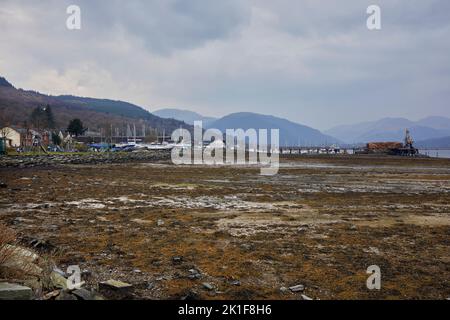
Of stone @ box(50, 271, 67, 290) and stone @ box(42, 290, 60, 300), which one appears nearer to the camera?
stone @ box(42, 290, 60, 300)

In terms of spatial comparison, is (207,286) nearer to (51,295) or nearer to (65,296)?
(65,296)

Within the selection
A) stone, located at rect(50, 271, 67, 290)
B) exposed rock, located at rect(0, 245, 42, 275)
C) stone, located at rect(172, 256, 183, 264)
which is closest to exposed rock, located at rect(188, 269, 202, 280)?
stone, located at rect(172, 256, 183, 264)

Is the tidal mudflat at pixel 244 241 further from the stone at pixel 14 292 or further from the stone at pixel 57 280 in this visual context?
the stone at pixel 14 292

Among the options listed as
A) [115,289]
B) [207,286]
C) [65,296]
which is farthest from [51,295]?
[207,286]

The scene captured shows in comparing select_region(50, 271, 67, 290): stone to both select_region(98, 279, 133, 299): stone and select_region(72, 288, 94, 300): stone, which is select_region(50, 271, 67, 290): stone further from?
select_region(98, 279, 133, 299): stone

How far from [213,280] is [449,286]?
15.7ft

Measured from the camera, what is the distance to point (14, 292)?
5.32 m

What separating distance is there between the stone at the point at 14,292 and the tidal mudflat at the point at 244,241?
1.77 m

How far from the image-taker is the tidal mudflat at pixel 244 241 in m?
7.18

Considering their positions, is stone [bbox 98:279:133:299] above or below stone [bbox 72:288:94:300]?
below

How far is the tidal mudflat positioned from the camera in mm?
7184

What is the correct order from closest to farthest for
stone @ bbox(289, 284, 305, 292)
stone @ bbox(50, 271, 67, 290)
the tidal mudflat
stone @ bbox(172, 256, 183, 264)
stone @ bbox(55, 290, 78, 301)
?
stone @ bbox(55, 290, 78, 301), stone @ bbox(50, 271, 67, 290), stone @ bbox(289, 284, 305, 292), the tidal mudflat, stone @ bbox(172, 256, 183, 264)

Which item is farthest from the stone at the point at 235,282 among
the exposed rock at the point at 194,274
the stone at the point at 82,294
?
the stone at the point at 82,294

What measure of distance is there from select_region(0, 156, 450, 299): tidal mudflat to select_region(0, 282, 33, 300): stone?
1.77m
